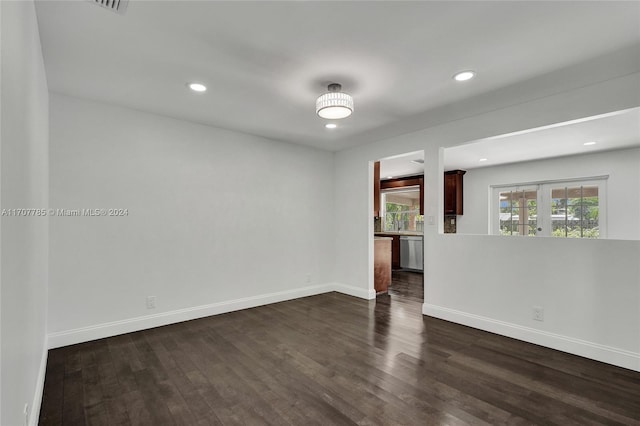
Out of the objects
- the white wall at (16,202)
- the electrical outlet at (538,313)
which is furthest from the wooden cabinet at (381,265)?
the white wall at (16,202)

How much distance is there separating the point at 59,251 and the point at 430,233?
415 cm

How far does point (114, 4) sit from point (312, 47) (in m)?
1.23

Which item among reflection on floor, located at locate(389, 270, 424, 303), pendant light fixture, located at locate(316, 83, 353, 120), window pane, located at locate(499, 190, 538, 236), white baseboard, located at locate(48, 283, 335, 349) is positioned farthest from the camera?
window pane, located at locate(499, 190, 538, 236)

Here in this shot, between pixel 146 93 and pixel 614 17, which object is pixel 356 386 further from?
pixel 146 93

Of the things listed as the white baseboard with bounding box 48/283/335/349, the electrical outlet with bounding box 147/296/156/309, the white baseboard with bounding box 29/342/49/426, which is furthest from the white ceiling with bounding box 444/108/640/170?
the white baseboard with bounding box 29/342/49/426

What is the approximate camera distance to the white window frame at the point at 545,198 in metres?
5.21

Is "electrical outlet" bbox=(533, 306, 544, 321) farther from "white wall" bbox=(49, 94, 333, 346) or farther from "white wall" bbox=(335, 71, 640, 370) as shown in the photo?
"white wall" bbox=(49, 94, 333, 346)

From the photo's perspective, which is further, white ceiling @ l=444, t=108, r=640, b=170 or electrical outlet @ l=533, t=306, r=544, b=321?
white ceiling @ l=444, t=108, r=640, b=170

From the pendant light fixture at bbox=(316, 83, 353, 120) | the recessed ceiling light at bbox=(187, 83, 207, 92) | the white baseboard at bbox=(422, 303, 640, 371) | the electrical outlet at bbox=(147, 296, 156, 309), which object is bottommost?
the white baseboard at bbox=(422, 303, 640, 371)

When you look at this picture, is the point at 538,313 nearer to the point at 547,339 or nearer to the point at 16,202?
the point at 547,339

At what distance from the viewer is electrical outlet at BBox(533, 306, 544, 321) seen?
3.07 m

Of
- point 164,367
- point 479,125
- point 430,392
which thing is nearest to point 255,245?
point 164,367

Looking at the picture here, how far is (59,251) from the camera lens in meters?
2.99

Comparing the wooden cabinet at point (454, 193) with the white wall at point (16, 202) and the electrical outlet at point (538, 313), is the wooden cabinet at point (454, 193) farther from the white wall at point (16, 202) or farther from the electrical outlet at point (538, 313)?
the white wall at point (16, 202)
